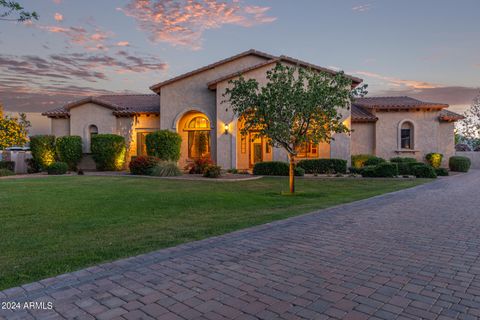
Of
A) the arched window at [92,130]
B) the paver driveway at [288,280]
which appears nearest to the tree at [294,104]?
the paver driveway at [288,280]

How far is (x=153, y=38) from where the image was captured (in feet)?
66.3

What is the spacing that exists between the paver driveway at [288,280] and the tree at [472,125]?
125 ft

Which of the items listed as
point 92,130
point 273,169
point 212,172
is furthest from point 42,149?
point 273,169

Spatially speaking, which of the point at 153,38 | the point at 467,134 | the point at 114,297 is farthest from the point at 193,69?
the point at 467,134

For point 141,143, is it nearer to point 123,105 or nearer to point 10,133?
point 123,105

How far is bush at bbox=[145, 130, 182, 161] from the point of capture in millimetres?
21828

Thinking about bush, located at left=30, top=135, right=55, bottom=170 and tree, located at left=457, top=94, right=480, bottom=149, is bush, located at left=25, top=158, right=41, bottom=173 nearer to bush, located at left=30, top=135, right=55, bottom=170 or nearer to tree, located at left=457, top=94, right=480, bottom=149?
bush, located at left=30, top=135, right=55, bottom=170

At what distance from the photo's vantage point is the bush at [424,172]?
1932cm

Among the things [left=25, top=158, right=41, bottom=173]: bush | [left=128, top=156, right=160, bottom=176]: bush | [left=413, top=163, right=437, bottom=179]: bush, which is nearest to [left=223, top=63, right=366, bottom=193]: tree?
[left=128, top=156, right=160, bottom=176]: bush

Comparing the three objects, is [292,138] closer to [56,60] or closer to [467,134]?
[56,60]

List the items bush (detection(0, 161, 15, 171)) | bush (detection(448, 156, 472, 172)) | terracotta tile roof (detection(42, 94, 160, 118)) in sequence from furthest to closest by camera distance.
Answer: terracotta tile roof (detection(42, 94, 160, 118)), bush (detection(448, 156, 472, 172)), bush (detection(0, 161, 15, 171))

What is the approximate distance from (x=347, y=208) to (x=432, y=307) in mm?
6238

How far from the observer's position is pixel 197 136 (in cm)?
2445

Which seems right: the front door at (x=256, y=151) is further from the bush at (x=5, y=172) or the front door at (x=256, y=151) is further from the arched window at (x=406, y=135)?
the bush at (x=5, y=172)
